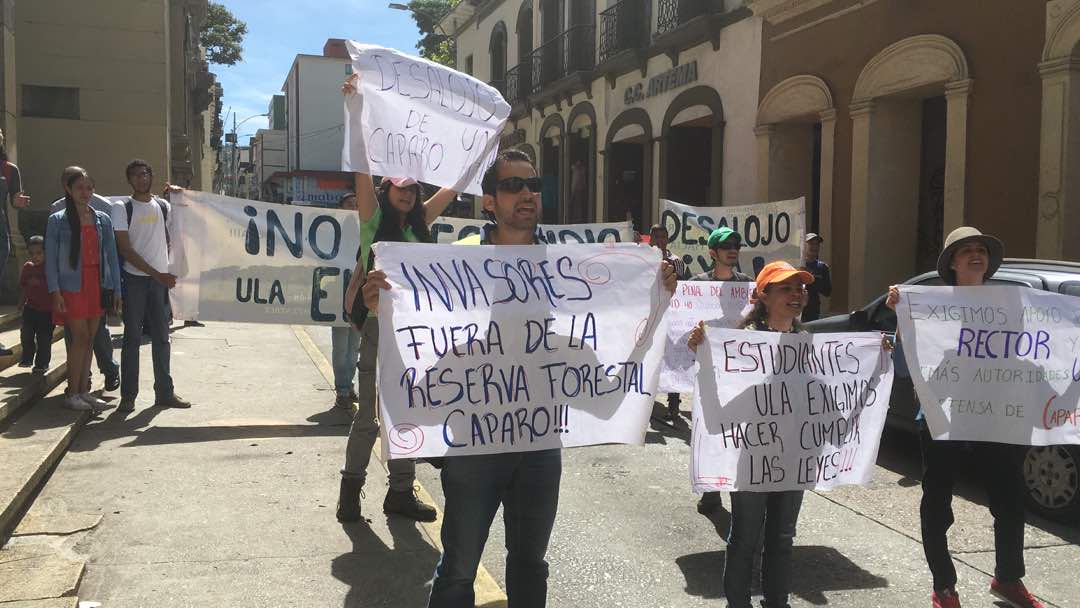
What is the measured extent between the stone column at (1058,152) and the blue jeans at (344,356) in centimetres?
710

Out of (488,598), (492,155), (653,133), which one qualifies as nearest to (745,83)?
(653,133)

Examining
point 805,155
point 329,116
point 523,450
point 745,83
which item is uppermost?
point 329,116

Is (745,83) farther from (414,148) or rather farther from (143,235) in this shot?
(414,148)

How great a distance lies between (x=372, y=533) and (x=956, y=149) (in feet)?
29.1

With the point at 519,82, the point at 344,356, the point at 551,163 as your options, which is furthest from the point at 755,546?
the point at 519,82

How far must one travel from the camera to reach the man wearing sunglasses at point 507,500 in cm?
288

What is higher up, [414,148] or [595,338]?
[414,148]

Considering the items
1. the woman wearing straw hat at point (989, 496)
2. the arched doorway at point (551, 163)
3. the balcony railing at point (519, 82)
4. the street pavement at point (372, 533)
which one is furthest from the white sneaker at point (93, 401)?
the balcony railing at point (519, 82)

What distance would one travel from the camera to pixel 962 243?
3.93 m

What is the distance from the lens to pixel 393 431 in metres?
2.96

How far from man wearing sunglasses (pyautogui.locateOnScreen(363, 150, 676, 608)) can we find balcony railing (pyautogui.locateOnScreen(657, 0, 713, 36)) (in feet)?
46.0

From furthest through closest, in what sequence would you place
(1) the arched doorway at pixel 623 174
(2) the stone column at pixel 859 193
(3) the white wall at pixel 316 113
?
(3) the white wall at pixel 316 113 → (1) the arched doorway at pixel 623 174 → (2) the stone column at pixel 859 193

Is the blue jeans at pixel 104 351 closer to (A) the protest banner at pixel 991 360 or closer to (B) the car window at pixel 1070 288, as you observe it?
(A) the protest banner at pixel 991 360

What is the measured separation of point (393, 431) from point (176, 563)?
1.71 metres
